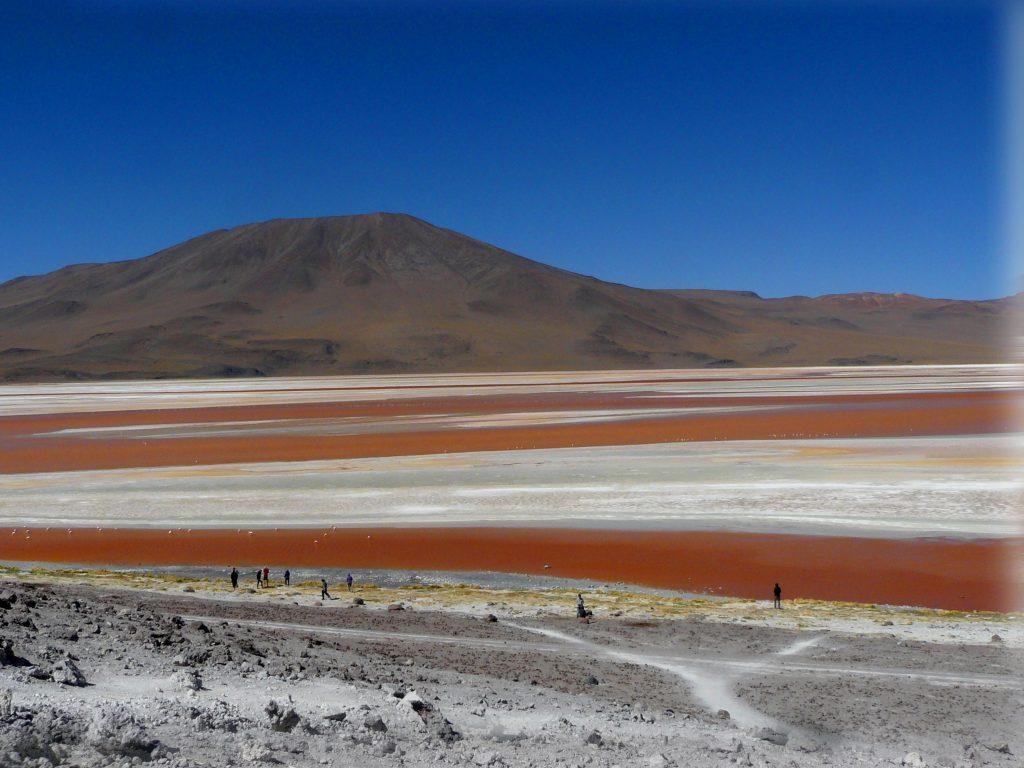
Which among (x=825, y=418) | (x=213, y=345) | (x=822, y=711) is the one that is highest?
(x=213, y=345)

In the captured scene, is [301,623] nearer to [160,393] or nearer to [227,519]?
[227,519]

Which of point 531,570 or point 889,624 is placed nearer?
point 889,624

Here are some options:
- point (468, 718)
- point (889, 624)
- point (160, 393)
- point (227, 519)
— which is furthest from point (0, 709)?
point (160, 393)

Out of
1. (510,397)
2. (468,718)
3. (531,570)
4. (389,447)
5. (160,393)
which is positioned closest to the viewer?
(468,718)

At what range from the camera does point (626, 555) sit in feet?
67.5

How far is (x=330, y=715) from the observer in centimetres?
738

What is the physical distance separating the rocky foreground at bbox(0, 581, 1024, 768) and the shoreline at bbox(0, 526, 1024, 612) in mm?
4355

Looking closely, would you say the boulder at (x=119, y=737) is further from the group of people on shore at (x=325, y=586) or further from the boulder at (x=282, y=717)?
the group of people on shore at (x=325, y=586)

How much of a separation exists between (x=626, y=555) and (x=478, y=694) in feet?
39.3

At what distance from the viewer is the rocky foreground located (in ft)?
22.4

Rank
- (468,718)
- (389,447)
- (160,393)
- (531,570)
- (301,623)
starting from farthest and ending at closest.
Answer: (160,393) → (389,447) → (531,570) → (301,623) → (468,718)

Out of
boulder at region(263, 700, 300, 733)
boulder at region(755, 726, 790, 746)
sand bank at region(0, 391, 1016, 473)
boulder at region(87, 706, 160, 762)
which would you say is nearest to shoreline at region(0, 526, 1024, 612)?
boulder at region(755, 726, 790, 746)

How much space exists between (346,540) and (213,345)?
5922 inches

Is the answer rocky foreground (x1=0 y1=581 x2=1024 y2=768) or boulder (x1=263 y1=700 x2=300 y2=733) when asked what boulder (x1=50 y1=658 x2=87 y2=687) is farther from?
boulder (x1=263 y1=700 x2=300 y2=733)
